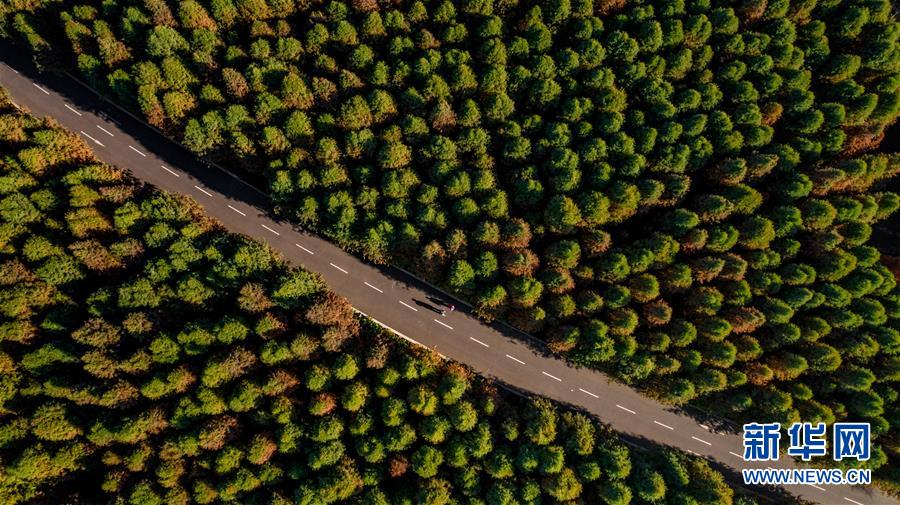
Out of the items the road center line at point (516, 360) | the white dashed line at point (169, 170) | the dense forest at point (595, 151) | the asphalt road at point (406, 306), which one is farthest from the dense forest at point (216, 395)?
the dense forest at point (595, 151)

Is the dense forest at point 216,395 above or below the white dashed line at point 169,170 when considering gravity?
below

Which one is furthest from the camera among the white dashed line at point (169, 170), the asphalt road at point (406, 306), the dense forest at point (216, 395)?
the white dashed line at point (169, 170)

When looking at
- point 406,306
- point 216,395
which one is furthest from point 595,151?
point 216,395

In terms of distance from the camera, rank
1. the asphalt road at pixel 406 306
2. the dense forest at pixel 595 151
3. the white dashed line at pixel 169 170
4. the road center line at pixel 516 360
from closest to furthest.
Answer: the dense forest at pixel 595 151 < the asphalt road at pixel 406 306 < the road center line at pixel 516 360 < the white dashed line at pixel 169 170

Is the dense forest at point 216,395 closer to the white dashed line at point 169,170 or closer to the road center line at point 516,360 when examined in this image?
the road center line at point 516,360

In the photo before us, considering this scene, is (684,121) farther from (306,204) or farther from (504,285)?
(306,204)

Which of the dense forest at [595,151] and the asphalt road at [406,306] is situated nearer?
Result: the dense forest at [595,151]

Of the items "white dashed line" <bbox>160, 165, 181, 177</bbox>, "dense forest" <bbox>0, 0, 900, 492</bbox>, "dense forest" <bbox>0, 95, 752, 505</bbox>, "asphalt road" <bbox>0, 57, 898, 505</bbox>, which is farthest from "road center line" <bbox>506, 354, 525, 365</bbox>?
"white dashed line" <bbox>160, 165, 181, 177</bbox>

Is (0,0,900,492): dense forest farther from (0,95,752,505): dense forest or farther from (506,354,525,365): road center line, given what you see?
(0,95,752,505): dense forest
